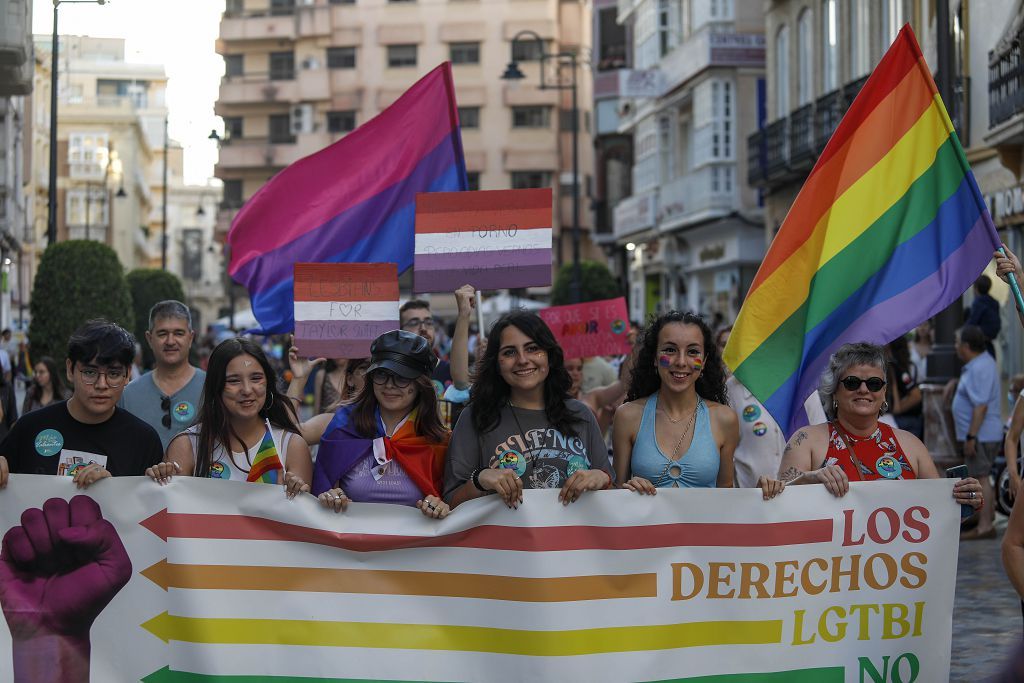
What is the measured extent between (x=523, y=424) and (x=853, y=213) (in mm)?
2287

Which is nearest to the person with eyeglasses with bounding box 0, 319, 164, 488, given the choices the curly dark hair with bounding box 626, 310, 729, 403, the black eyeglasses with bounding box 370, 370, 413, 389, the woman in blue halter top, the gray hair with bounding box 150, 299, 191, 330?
the black eyeglasses with bounding box 370, 370, 413, 389

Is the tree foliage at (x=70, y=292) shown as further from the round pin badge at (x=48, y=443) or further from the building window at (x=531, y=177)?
the building window at (x=531, y=177)

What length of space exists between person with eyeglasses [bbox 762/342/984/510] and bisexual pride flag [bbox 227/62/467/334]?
4.46 m

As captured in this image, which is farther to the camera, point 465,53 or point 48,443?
point 465,53

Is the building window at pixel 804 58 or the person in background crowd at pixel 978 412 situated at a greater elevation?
the building window at pixel 804 58

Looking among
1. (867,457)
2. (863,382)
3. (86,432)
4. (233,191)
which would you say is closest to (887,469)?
(867,457)

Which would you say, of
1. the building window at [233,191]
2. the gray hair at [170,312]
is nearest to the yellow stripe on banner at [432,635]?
the gray hair at [170,312]

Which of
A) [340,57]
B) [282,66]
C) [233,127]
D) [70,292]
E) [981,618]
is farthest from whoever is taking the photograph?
[233,127]

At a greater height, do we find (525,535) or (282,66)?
(282,66)

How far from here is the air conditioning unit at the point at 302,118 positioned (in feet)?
246

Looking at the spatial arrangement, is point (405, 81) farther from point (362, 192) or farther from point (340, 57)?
point (362, 192)

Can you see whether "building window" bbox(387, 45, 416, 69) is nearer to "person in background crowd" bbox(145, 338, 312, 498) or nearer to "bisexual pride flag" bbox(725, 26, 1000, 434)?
"bisexual pride flag" bbox(725, 26, 1000, 434)

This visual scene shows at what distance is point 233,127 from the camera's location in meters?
77.4

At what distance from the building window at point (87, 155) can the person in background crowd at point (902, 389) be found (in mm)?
86791
